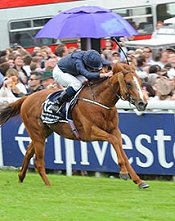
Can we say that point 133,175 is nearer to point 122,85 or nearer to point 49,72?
point 122,85

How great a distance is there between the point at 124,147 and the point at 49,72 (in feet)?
14.0

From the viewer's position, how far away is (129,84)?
12.4 m

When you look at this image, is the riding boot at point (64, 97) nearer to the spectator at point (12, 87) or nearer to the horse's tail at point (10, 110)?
the horse's tail at point (10, 110)

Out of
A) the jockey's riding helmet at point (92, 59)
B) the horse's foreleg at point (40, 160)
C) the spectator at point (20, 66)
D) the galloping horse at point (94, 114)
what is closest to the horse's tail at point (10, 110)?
the galloping horse at point (94, 114)

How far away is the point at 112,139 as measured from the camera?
12.5 metres

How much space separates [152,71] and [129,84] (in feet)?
16.1

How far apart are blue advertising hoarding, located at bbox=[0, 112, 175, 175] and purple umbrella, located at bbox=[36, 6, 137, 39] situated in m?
5.05

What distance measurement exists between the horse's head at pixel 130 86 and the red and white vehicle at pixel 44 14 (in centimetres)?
1414

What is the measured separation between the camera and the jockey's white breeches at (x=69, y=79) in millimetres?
13164

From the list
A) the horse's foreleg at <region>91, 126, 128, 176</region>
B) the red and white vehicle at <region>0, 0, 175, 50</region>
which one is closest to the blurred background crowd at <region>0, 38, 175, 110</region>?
the horse's foreleg at <region>91, 126, 128, 176</region>

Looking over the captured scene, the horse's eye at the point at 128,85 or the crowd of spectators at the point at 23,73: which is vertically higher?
the horse's eye at the point at 128,85

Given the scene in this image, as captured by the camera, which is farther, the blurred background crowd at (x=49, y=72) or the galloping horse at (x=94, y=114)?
the blurred background crowd at (x=49, y=72)

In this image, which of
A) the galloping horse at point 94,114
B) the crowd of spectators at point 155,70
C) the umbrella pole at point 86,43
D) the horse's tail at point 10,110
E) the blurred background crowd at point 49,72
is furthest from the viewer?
the umbrella pole at point 86,43

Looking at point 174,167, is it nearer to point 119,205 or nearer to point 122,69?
point 122,69
